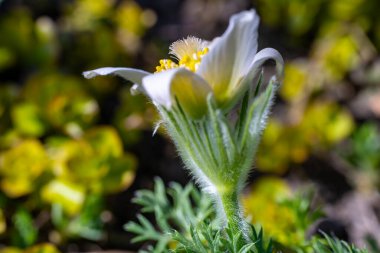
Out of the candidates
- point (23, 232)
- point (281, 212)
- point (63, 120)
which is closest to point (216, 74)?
point (281, 212)

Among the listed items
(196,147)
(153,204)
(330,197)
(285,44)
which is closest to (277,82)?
(196,147)

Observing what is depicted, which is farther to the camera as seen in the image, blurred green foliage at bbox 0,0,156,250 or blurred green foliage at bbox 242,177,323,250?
Result: blurred green foliage at bbox 0,0,156,250

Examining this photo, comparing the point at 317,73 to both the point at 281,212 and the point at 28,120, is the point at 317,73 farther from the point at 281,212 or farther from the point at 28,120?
the point at 28,120

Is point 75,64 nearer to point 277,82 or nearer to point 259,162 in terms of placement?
point 259,162

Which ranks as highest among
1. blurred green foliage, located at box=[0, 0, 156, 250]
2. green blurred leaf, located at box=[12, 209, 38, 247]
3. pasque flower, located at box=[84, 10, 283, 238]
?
pasque flower, located at box=[84, 10, 283, 238]

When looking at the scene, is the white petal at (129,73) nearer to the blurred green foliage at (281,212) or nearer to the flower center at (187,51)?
the flower center at (187,51)

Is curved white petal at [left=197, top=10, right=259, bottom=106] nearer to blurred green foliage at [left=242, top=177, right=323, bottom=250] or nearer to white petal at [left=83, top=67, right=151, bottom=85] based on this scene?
white petal at [left=83, top=67, right=151, bottom=85]

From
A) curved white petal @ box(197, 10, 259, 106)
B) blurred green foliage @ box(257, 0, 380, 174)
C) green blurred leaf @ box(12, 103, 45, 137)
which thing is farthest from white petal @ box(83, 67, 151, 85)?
blurred green foliage @ box(257, 0, 380, 174)
